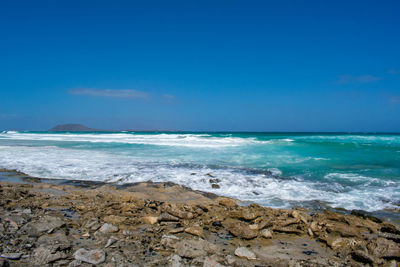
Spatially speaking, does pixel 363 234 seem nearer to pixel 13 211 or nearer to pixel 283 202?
pixel 283 202

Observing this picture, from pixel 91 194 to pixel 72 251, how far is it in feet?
10.2

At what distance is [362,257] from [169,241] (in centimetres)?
223

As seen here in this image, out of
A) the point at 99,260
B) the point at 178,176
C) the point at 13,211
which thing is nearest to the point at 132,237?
the point at 99,260

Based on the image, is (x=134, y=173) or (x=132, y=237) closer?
(x=132, y=237)

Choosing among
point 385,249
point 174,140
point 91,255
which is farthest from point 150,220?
point 174,140

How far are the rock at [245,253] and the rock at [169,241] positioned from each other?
0.75 meters

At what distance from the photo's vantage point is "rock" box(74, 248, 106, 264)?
8.51 feet

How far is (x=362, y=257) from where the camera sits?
2.82 meters

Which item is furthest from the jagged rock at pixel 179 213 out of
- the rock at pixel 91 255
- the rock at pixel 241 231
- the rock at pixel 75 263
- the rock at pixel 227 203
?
the rock at pixel 75 263

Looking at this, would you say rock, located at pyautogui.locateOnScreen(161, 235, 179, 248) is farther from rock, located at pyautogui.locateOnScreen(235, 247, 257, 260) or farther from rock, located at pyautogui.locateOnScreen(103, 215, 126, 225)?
rock, located at pyautogui.locateOnScreen(103, 215, 126, 225)

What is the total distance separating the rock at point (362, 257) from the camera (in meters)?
2.78

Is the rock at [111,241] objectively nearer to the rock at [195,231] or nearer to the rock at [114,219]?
the rock at [114,219]

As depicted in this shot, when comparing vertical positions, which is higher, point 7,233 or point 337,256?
point 7,233

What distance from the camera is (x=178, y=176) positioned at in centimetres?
837
